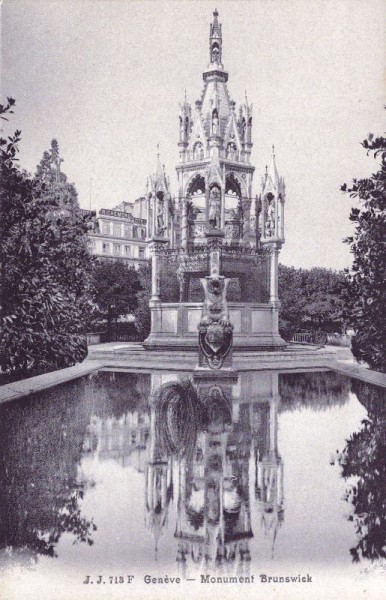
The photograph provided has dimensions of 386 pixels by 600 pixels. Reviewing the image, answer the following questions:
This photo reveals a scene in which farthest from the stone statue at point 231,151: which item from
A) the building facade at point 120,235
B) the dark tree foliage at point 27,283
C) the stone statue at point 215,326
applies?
the dark tree foliage at point 27,283

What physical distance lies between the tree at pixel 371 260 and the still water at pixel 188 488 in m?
1.69

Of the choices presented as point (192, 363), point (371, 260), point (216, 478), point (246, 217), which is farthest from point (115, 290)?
point (216, 478)

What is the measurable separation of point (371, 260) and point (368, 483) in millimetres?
5920

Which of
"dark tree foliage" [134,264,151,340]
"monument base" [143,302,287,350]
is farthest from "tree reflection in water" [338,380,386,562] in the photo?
"dark tree foliage" [134,264,151,340]

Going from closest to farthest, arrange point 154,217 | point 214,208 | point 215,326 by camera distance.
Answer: point 215,326 → point 214,208 → point 154,217

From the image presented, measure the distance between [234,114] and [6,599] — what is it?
30.3m

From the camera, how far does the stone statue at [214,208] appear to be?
29812 millimetres

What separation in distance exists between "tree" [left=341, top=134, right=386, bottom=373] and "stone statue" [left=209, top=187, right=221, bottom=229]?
17319 millimetres

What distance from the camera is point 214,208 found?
29.8 meters

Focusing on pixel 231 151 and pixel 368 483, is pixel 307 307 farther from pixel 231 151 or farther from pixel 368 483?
pixel 368 483

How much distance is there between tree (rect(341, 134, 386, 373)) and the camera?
1130 cm

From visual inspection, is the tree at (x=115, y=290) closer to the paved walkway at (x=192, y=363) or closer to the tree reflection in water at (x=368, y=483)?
the paved walkway at (x=192, y=363)

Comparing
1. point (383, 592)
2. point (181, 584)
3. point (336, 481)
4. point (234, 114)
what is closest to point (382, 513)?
point (383, 592)

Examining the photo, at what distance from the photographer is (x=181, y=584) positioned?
18.0ft
